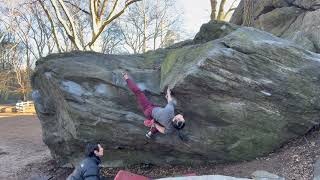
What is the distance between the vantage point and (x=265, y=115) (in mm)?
9320

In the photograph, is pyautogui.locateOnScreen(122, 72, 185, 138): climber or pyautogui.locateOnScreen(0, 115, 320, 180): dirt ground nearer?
pyautogui.locateOnScreen(0, 115, 320, 180): dirt ground

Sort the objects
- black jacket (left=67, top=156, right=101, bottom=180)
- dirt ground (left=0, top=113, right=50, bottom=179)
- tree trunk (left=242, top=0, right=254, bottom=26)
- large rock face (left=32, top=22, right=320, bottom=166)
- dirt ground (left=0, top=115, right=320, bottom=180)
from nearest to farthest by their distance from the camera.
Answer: black jacket (left=67, top=156, right=101, bottom=180) → dirt ground (left=0, top=115, right=320, bottom=180) → large rock face (left=32, top=22, right=320, bottom=166) → dirt ground (left=0, top=113, right=50, bottom=179) → tree trunk (left=242, top=0, right=254, bottom=26)

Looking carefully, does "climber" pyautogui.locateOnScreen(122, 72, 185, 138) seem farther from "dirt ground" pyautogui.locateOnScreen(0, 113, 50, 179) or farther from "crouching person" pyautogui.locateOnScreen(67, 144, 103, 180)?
"dirt ground" pyautogui.locateOnScreen(0, 113, 50, 179)

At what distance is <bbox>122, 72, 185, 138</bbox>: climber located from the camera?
8852 millimetres

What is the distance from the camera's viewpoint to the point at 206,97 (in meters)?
9.27

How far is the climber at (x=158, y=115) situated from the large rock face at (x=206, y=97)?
48 centimetres

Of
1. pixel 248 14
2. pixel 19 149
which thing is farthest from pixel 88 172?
pixel 19 149

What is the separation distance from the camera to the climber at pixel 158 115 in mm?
8852

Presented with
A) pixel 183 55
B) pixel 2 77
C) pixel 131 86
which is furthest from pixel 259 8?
pixel 2 77

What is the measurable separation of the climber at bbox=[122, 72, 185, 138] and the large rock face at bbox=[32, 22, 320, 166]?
0.48m

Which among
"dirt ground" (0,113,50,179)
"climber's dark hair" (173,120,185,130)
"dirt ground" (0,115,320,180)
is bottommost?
"dirt ground" (0,113,50,179)

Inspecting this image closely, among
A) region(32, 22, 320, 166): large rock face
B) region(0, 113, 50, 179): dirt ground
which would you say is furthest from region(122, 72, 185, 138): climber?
region(0, 113, 50, 179): dirt ground

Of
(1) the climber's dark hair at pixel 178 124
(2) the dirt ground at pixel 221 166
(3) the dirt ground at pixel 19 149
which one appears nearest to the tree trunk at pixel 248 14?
(2) the dirt ground at pixel 221 166

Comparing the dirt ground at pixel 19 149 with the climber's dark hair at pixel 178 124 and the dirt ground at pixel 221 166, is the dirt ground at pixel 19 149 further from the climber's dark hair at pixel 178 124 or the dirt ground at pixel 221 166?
the climber's dark hair at pixel 178 124
